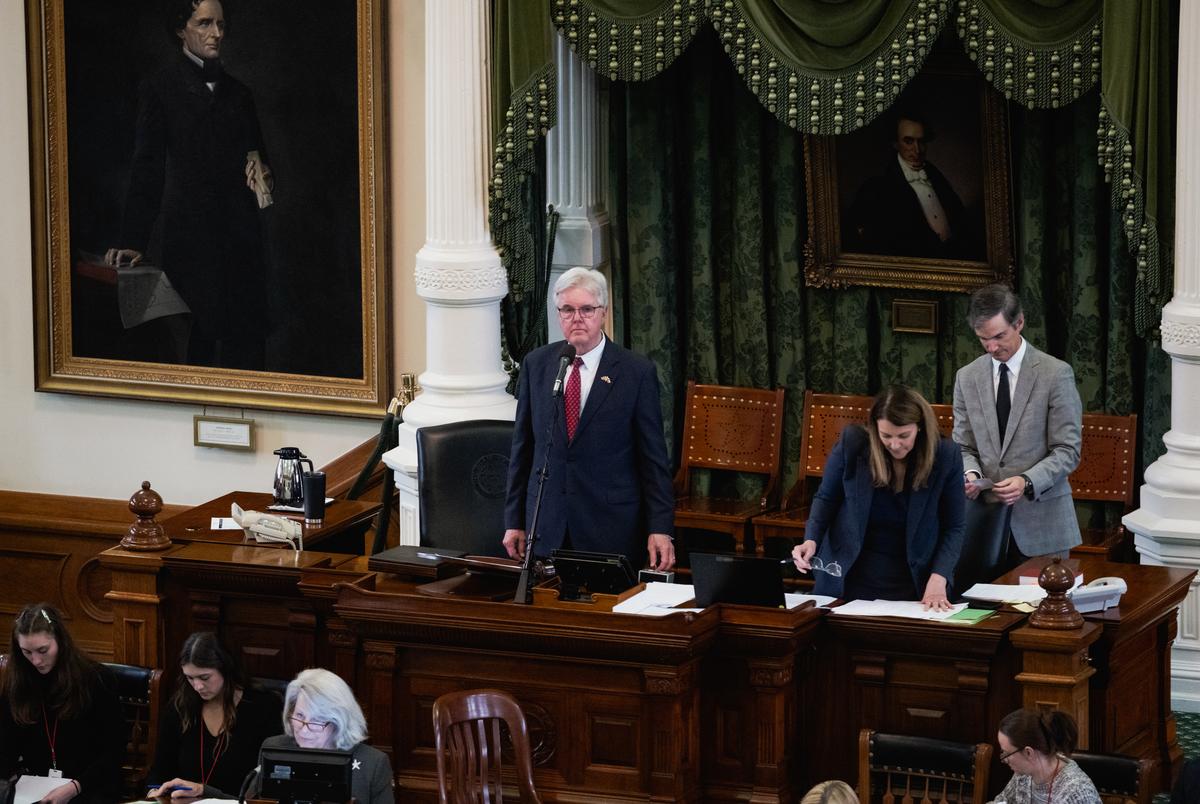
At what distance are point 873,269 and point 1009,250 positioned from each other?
0.57 meters

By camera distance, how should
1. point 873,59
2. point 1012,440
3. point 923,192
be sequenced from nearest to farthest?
point 1012,440 → point 873,59 → point 923,192

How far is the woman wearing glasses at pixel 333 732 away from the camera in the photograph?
5.73 m

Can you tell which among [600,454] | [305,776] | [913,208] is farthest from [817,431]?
[305,776]

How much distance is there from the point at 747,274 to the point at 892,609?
2.94 m

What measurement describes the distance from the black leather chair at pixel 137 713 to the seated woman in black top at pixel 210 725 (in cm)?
33

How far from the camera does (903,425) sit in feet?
20.6

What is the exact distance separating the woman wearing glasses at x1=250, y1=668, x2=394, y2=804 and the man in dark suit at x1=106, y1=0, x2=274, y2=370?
3.98 metres

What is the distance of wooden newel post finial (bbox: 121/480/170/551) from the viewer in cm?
712

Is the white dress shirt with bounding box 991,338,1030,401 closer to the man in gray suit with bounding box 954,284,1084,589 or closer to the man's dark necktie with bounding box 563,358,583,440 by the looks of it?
the man in gray suit with bounding box 954,284,1084,589

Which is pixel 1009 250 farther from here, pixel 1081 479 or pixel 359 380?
pixel 359 380

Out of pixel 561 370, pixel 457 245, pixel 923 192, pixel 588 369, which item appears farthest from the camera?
pixel 923 192

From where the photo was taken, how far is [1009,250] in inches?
335

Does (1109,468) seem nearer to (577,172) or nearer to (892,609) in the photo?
(892,609)

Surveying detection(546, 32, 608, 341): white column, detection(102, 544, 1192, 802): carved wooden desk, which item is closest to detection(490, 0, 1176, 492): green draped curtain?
detection(546, 32, 608, 341): white column
